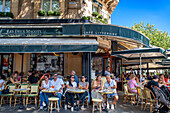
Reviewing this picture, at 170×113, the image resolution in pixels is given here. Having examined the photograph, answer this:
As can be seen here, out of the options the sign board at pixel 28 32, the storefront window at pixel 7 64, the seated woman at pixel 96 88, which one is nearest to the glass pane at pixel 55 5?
the sign board at pixel 28 32

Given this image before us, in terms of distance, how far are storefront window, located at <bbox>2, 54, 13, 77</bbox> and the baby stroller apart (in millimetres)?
10062

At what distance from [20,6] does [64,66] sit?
5.52 meters

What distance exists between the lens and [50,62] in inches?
487

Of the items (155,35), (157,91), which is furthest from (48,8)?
(155,35)

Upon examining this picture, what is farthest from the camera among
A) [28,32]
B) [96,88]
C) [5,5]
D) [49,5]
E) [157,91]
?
[5,5]

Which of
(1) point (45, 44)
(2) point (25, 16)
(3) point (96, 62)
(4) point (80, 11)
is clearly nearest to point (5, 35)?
(2) point (25, 16)

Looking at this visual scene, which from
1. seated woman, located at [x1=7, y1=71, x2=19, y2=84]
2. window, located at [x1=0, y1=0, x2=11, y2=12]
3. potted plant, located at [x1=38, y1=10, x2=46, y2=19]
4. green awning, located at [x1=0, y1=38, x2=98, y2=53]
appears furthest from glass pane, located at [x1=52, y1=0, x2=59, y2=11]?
green awning, located at [x1=0, y1=38, x2=98, y2=53]

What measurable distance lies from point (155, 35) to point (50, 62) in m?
32.0

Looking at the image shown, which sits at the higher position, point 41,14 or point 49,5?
point 49,5

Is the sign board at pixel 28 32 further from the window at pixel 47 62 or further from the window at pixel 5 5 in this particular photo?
the window at pixel 5 5

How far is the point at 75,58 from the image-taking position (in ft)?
40.1

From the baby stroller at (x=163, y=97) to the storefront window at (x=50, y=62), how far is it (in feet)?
24.0

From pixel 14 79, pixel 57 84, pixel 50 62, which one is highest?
pixel 50 62

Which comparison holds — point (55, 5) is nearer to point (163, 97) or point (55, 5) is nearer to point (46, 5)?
point (46, 5)
